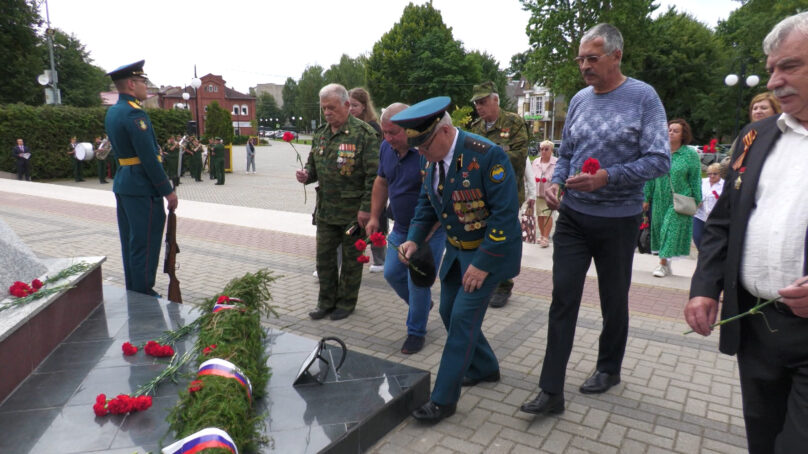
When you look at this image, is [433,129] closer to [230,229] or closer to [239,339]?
[239,339]

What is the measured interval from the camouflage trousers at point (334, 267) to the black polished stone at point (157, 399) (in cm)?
104

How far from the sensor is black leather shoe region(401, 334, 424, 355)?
14.1 ft

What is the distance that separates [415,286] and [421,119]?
1640 mm

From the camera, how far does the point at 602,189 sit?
10.5 ft

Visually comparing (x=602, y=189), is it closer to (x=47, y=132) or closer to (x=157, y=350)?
(x=157, y=350)

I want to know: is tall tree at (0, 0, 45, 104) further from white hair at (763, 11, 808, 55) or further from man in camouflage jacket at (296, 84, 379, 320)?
white hair at (763, 11, 808, 55)

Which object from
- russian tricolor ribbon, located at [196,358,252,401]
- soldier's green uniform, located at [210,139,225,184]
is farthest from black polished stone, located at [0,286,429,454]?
soldier's green uniform, located at [210,139,225,184]

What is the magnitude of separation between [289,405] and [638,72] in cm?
4099

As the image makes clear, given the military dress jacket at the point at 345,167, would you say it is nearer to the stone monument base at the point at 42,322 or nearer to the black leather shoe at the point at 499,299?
the black leather shoe at the point at 499,299

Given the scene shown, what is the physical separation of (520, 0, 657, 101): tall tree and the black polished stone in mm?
32929

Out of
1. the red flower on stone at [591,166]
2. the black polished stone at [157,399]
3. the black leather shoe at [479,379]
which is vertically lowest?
the black leather shoe at [479,379]

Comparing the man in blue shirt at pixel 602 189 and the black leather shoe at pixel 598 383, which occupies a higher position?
the man in blue shirt at pixel 602 189

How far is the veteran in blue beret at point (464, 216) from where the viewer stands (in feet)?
9.70

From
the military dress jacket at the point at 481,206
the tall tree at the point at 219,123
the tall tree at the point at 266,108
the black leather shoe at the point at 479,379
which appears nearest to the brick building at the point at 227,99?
the tall tree at the point at 266,108
